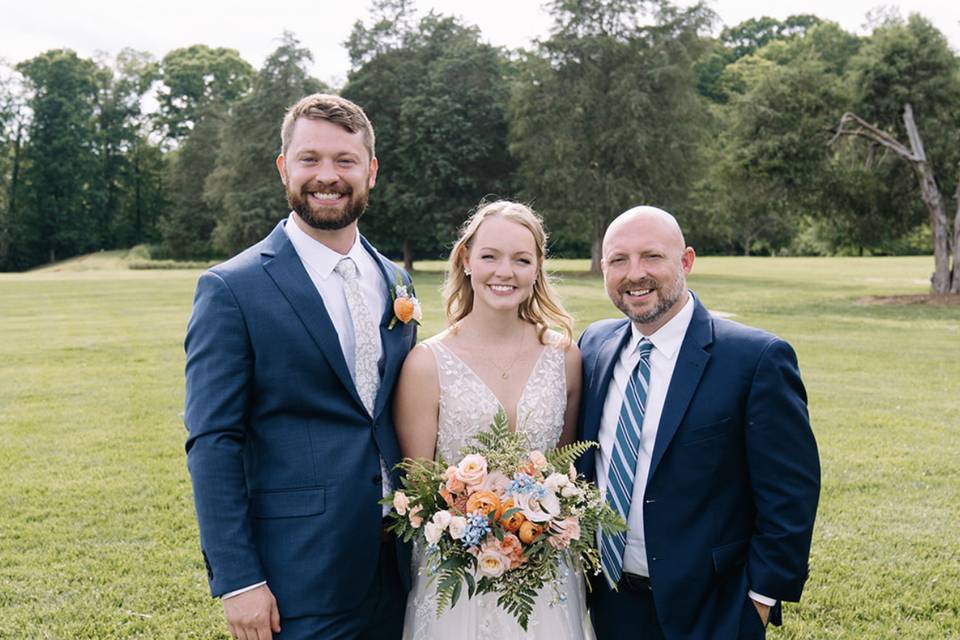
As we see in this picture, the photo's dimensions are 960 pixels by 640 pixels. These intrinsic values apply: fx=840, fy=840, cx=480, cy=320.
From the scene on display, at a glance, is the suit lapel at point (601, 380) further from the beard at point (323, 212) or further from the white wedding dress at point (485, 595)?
the beard at point (323, 212)

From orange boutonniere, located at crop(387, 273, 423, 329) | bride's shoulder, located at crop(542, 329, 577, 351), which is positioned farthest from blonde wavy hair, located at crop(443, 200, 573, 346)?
orange boutonniere, located at crop(387, 273, 423, 329)

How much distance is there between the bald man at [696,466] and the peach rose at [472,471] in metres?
0.64

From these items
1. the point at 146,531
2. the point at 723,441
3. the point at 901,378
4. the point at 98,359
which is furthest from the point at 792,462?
the point at 98,359

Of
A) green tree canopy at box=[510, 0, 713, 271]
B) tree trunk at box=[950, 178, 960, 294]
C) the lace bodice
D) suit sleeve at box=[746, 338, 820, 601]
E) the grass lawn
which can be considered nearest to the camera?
suit sleeve at box=[746, 338, 820, 601]

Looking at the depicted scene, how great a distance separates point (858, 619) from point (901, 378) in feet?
30.9

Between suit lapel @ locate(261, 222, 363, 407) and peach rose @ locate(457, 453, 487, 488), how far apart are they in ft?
1.64

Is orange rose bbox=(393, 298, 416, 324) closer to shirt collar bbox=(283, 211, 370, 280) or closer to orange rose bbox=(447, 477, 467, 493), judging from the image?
shirt collar bbox=(283, 211, 370, 280)

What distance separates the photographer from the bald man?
10.5 feet

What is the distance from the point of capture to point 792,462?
10.5ft

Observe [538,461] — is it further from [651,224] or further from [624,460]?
[651,224]

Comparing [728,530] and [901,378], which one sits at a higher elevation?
[728,530]

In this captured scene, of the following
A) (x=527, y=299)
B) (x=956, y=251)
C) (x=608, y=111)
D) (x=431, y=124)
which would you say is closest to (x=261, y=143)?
(x=431, y=124)

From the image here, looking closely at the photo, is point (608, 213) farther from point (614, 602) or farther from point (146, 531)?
point (614, 602)

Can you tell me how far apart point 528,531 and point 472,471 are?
0.95 ft
